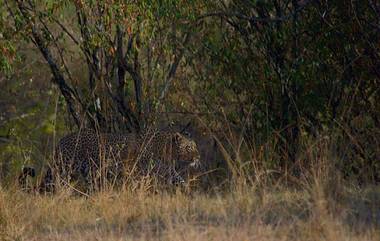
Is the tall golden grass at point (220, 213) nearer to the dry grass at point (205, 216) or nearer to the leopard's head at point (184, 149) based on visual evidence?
the dry grass at point (205, 216)

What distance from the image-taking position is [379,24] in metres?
9.62

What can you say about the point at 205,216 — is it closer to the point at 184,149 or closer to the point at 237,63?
the point at 237,63

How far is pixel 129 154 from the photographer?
11141mm

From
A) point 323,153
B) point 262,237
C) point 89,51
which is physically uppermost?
point 89,51

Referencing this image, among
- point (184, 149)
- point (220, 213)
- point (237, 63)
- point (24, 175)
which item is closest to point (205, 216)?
point (220, 213)

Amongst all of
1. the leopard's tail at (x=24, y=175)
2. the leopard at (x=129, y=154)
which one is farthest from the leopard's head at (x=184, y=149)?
the leopard's tail at (x=24, y=175)

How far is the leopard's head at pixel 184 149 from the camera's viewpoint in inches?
474

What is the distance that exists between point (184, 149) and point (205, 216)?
15.5 feet

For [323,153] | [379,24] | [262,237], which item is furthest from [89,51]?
[262,237]

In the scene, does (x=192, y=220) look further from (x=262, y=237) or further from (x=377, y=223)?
(x=377, y=223)

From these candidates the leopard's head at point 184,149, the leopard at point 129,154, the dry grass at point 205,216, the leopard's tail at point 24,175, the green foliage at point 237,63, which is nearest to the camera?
the dry grass at point 205,216

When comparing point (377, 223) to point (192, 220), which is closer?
point (377, 223)

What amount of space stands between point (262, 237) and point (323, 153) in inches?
61.5

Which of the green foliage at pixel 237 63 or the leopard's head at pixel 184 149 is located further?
the leopard's head at pixel 184 149
